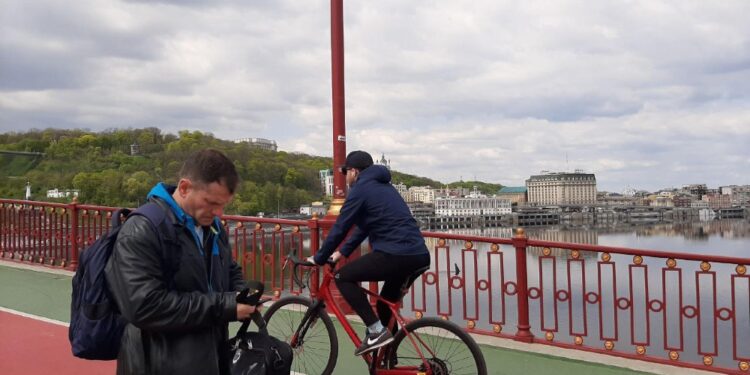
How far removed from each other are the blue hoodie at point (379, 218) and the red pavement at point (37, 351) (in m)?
2.25

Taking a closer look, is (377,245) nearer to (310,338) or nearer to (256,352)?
(310,338)

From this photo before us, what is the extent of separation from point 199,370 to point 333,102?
5.18 metres

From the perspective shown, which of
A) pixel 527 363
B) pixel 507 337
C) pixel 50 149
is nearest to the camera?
pixel 527 363

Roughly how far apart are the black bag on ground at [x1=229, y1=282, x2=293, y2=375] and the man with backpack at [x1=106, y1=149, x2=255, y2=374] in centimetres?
7

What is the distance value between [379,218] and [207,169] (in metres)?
1.72

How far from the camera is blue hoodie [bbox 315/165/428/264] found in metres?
3.43

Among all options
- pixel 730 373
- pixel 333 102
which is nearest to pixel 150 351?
pixel 730 373

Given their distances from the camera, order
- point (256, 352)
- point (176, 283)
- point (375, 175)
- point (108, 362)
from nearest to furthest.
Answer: point (176, 283) → point (256, 352) → point (375, 175) → point (108, 362)

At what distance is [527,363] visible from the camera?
4.58m

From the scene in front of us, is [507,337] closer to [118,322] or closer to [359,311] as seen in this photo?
[359,311]

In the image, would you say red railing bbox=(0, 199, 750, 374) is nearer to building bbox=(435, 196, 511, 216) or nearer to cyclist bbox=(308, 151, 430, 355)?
Answer: cyclist bbox=(308, 151, 430, 355)

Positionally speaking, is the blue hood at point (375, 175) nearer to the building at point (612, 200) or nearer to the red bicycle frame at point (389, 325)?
the red bicycle frame at point (389, 325)

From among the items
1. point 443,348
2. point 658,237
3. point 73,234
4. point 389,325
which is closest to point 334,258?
point 389,325

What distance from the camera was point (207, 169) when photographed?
6.22 ft
